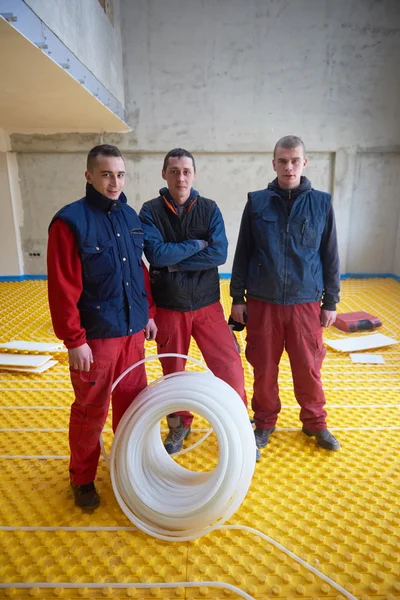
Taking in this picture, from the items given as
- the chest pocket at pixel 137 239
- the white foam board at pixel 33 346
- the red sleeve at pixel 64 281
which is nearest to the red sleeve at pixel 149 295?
the chest pocket at pixel 137 239

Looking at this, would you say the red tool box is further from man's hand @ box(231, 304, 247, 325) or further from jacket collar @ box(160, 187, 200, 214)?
jacket collar @ box(160, 187, 200, 214)

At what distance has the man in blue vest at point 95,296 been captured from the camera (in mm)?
1932

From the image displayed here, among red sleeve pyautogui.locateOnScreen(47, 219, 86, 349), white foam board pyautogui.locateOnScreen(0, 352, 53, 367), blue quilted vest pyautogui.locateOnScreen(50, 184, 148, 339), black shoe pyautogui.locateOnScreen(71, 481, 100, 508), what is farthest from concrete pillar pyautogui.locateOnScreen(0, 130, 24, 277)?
black shoe pyautogui.locateOnScreen(71, 481, 100, 508)

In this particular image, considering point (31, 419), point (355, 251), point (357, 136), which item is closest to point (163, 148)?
point (357, 136)

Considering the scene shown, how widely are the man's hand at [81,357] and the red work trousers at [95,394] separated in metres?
0.05

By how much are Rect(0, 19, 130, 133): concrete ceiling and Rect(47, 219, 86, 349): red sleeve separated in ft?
6.42

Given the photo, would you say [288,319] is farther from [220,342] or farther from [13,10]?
[13,10]

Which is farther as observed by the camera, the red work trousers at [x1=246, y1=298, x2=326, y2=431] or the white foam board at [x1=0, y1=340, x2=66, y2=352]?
the white foam board at [x1=0, y1=340, x2=66, y2=352]

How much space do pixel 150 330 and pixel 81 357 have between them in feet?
1.76

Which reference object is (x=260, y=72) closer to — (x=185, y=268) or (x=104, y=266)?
(x=185, y=268)

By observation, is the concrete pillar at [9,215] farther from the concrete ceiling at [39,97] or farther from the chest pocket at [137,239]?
the chest pocket at [137,239]

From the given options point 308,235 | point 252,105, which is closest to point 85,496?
point 308,235

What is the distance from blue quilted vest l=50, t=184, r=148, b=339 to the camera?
198 cm

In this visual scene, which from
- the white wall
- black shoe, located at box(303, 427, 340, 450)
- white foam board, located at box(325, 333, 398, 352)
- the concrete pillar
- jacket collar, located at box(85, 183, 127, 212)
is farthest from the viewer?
the concrete pillar
